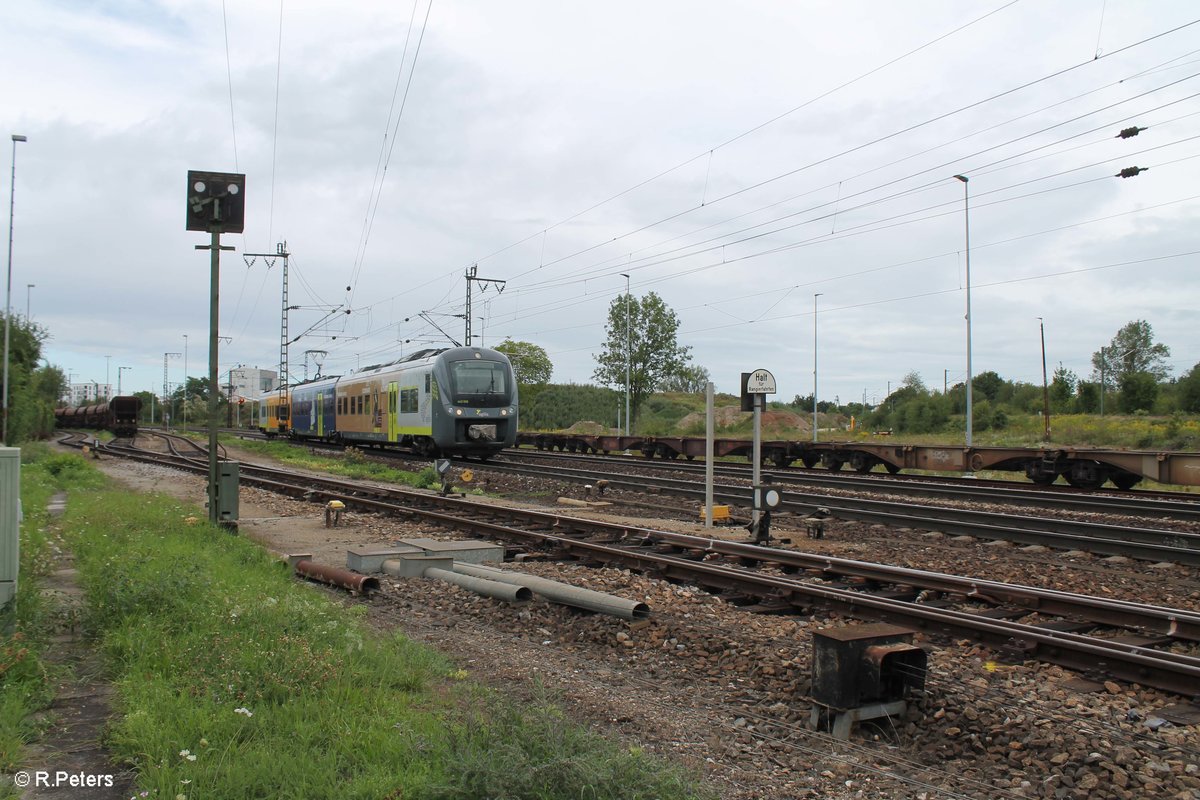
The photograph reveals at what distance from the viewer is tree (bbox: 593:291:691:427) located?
53.6m

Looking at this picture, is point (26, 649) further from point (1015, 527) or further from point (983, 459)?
point (983, 459)

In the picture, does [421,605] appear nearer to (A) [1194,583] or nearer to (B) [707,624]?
(B) [707,624]

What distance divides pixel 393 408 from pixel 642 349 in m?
27.5

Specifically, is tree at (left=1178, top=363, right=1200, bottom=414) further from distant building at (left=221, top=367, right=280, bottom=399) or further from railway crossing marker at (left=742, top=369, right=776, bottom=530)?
distant building at (left=221, top=367, right=280, bottom=399)

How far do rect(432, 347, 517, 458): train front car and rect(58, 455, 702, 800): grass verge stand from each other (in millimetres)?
17223

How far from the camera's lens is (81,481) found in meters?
19.6

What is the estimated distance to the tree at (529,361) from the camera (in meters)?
62.2

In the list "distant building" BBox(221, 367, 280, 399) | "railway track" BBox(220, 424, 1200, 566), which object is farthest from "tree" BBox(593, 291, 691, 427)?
"distant building" BBox(221, 367, 280, 399)

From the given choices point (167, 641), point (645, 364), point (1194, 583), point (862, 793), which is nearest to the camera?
point (862, 793)

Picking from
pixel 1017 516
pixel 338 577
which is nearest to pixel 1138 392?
pixel 1017 516

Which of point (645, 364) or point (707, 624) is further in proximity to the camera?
point (645, 364)

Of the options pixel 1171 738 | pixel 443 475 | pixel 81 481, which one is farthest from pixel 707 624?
pixel 81 481

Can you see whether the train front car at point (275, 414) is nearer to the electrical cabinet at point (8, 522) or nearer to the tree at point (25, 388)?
the tree at point (25, 388)

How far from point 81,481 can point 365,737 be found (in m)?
19.3
